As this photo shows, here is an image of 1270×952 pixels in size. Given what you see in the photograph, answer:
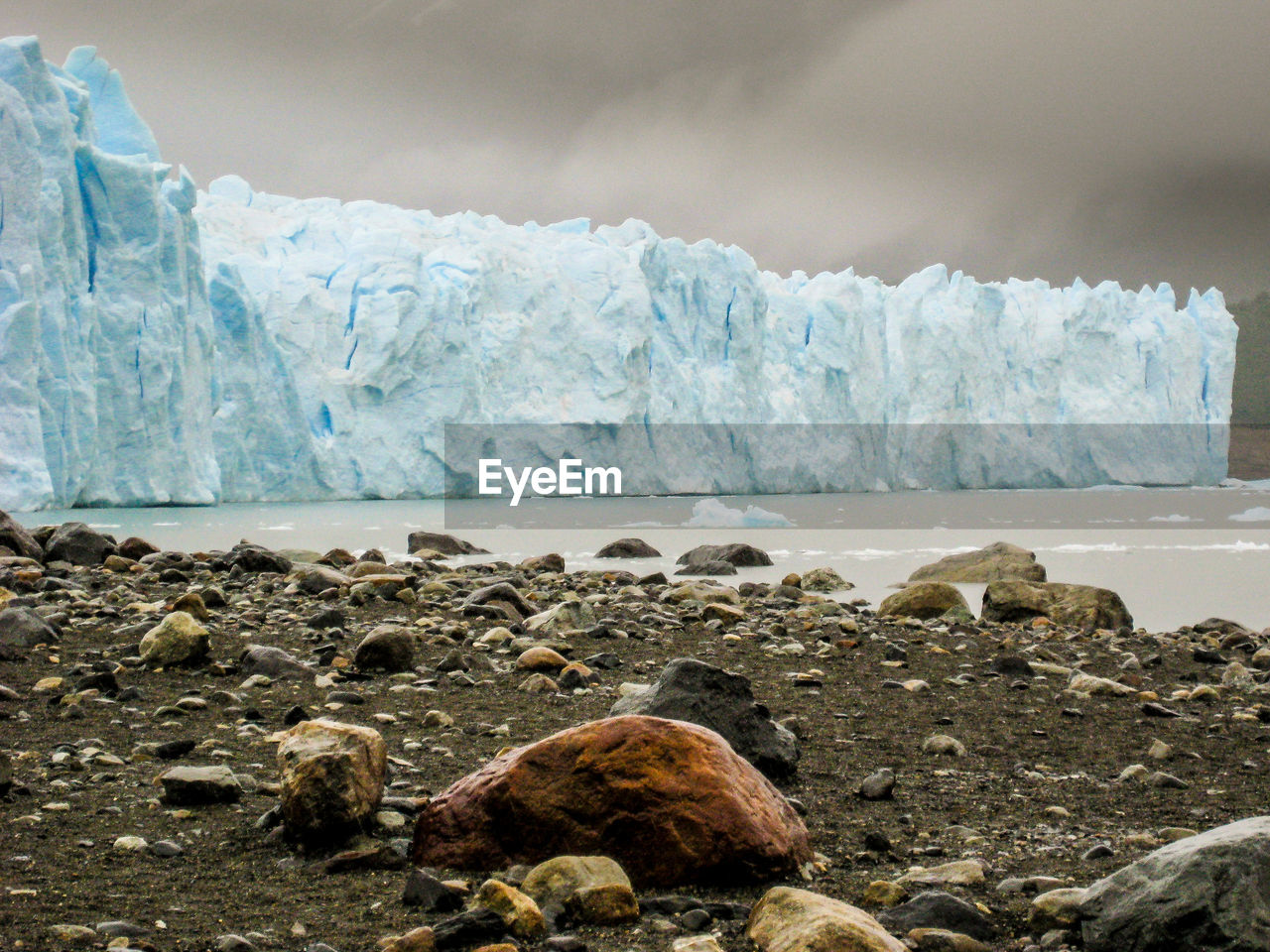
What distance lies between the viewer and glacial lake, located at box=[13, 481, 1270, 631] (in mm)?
10047

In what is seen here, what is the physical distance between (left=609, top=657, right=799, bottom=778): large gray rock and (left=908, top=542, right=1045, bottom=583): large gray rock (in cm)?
679

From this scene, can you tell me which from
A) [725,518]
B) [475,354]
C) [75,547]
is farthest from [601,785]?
[475,354]

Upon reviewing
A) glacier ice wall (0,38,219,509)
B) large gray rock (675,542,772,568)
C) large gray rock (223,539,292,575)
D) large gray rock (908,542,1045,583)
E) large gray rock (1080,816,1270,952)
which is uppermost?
glacier ice wall (0,38,219,509)

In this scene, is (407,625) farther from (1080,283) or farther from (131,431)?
(1080,283)

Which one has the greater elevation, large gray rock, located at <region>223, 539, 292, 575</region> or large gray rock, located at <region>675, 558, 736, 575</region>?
large gray rock, located at <region>223, 539, 292, 575</region>

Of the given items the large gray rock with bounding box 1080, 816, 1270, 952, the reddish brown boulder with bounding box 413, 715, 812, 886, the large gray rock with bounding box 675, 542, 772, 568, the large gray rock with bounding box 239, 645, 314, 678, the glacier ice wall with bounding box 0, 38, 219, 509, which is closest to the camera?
the large gray rock with bounding box 1080, 816, 1270, 952

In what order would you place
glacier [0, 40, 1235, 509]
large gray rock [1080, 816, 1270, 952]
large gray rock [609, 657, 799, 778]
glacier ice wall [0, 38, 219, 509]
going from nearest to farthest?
1. large gray rock [1080, 816, 1270, 952]
2. large gray rock [609, 657, 799, 778]
3. glacier ice wall [0, 38, 219, 509]
4. glacier [0, 40, 1235, 509]

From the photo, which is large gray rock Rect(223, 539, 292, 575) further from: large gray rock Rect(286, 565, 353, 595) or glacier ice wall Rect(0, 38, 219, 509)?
glacier ice wall Rect(0, 38, 219, 509)

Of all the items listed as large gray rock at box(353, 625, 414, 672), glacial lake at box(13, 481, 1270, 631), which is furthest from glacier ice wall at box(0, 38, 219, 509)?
large gray rock at box(353, 625, 414, 672)

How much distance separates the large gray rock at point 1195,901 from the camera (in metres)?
1.50

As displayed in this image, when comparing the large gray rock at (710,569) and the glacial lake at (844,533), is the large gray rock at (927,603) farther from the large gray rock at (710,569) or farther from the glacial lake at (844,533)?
the large gray rock at (710,569)

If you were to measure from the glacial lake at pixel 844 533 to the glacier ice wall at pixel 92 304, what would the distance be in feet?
2.93

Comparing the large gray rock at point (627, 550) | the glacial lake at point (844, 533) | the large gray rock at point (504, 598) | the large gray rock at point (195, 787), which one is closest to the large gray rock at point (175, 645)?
the large gray rock at point (195, 787)

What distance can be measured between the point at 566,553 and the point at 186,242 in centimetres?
1121
